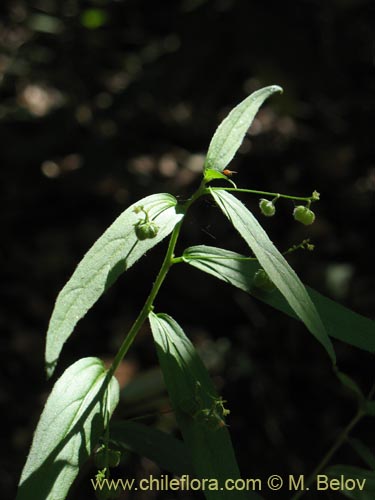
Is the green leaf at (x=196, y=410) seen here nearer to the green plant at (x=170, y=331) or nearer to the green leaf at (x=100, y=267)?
the green plant at (x=170, y=331)

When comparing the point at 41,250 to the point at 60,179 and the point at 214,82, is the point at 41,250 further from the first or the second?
the point at 214,82

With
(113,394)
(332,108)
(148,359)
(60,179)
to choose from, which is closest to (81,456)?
(113,394)

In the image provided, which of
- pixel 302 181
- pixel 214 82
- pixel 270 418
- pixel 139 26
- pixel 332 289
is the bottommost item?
pixel 270 418

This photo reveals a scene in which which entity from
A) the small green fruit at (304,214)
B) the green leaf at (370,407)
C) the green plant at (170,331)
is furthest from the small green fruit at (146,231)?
the green leaf at (370,407)

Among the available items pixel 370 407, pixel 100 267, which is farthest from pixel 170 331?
pixel 370 407

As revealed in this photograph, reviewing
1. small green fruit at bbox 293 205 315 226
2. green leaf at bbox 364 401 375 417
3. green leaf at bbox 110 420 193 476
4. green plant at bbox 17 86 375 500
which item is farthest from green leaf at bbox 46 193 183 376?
A: green leaf at bbox 364 401 375 417

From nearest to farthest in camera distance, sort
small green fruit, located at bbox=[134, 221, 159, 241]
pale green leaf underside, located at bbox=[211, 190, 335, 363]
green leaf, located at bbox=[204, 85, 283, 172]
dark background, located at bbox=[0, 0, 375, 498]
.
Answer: pale green leaf underside, located at bbox=[211, 190, 335, 363] → small green fruit, located at bbox=[134, 221, 159, 241] → green leaf, located at bbox=[204, 85, 283, 172] → dark background, located at bbox=[0, 0, 375, 498]

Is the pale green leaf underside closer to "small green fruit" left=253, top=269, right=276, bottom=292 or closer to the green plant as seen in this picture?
the green plant
